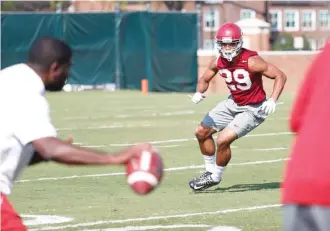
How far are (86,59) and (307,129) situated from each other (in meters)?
29.3

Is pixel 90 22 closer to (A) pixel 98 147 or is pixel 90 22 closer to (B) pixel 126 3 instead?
(A) pixel 98 147

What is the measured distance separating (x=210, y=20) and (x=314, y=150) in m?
78.4

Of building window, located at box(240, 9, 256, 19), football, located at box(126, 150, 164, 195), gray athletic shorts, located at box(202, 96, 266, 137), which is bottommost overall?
building window, located at box(240, 9, 256, 19)

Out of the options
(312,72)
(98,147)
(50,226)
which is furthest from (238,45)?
(312,72)

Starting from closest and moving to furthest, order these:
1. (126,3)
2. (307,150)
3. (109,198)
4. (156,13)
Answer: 1. (307,150)
2. (109,198)
3. (156,13)
4. (126,3)

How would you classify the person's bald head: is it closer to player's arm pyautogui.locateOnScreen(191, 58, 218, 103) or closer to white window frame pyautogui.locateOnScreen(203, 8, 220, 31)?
player's arm pyautogui.locateOnScreen(191, 58, 218, 103)

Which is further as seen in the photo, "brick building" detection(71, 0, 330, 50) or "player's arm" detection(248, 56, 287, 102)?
"brick building" detection(71, 0, 330, 50)

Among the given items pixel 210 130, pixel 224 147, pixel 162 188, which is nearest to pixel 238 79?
pixel 210 130

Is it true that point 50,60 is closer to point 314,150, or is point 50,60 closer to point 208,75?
point 314,150

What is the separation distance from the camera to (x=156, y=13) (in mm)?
33625

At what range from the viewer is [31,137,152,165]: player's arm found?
538 centimetres

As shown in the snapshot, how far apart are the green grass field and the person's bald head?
3380 millimetres

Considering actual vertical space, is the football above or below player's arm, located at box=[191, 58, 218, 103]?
Result: above

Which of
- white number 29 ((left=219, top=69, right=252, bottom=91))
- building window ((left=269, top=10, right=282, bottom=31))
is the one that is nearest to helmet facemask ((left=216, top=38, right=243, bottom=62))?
white number 29 ((left=219, top=69, right=252, bottom=91))
